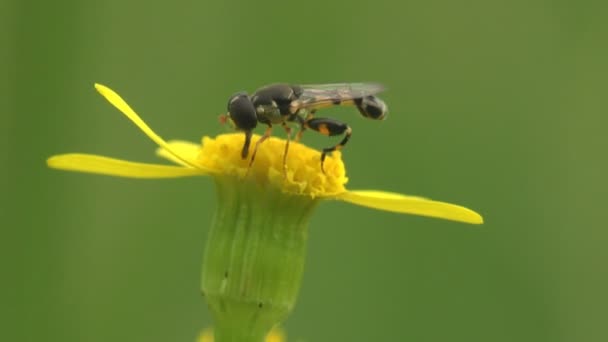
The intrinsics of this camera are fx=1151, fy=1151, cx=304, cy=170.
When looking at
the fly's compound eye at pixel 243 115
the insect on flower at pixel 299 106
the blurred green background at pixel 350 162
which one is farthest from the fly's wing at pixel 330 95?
the blurred green background at pixel 350 162

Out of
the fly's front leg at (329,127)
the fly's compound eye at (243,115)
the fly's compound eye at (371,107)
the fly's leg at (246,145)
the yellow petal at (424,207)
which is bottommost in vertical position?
the yellow petal at (424,207)

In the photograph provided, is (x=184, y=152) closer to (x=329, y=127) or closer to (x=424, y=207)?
(x=329, y=127)

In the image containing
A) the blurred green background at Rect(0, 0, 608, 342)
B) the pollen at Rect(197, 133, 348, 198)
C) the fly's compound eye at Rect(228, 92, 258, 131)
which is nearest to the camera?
the pollen at Rect(197, 133, 348, 198)

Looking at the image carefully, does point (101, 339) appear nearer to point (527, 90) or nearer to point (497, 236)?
point (497, 236)

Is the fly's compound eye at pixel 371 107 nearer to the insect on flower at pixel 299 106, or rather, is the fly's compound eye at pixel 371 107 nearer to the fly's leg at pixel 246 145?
the insect on flower at pixel 299 106

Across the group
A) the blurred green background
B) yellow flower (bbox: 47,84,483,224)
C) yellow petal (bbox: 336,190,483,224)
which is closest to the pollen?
yellow flower (bbox: 47,84,483,224)

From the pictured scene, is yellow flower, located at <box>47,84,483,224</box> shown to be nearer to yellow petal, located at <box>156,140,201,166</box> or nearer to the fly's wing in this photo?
yellow petal, located at <box>156,140,201,166</box>

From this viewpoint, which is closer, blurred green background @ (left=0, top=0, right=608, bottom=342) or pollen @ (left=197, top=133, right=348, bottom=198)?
pollen @ (left=197, top=133, right=348, bottom=198)
